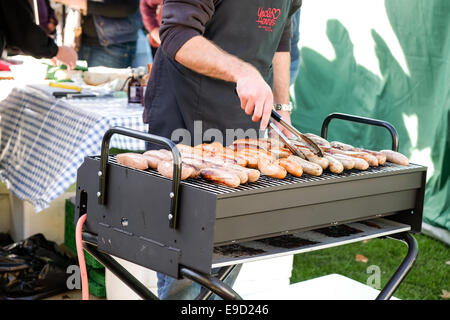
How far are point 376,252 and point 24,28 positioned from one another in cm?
329

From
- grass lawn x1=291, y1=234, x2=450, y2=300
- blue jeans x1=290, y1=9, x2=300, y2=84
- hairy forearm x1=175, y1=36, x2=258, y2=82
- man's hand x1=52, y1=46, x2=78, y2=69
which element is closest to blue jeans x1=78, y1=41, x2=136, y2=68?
man's hand x1=52, y1=46, x2=78, y2=69

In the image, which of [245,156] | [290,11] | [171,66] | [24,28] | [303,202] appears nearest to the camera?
[303,202]

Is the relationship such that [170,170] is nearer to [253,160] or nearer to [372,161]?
[253,160]

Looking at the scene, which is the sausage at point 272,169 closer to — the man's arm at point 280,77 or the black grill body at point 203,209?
the black grill body at point 203,209

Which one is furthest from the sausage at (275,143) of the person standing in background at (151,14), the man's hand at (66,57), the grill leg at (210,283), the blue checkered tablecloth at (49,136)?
the person standing in background at (151,14)

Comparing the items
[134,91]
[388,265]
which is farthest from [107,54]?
[388,265]

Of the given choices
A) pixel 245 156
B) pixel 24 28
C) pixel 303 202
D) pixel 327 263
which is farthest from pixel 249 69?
pixel 327 263

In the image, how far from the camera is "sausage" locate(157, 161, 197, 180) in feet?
6.18

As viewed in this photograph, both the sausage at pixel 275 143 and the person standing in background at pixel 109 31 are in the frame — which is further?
the person standing in background at pixel 109 31

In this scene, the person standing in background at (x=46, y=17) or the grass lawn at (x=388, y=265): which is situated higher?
the person standing in background at (x=46, y=17)

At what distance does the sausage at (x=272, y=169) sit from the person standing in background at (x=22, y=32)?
2.95 metres

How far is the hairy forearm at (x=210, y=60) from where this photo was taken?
226 cm
